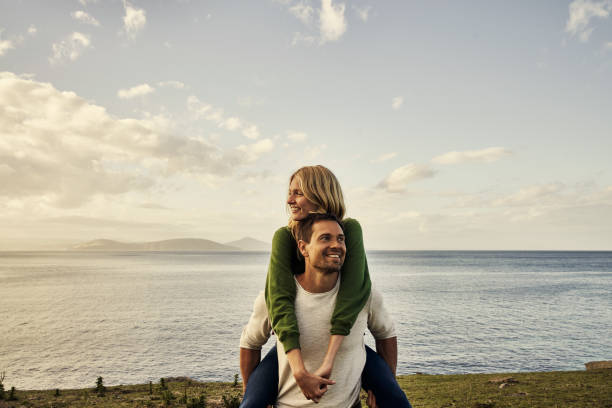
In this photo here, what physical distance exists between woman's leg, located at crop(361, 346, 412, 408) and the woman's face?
119 cm

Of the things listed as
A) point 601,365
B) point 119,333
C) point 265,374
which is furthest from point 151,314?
point 265,374

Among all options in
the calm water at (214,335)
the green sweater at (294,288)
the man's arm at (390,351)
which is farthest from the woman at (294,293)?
the calm water at (214,335)

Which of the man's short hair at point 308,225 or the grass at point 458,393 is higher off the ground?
the man's short hair at point 308,225

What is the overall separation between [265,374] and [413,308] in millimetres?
40769

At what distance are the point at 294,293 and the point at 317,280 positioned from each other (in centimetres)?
19

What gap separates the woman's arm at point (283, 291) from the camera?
2.61 meters

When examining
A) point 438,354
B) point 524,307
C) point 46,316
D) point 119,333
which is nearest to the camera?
point 438,354

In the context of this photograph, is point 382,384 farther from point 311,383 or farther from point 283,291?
point 283,291

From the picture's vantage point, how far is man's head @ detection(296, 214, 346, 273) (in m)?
2.66

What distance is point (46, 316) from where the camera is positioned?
38.8 meters

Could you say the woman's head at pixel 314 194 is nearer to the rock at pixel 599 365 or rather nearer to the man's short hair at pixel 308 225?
the man's short hair at pixel 308 225

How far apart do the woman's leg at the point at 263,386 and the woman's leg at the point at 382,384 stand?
26.1 inches

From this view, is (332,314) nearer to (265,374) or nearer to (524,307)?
(265,374)

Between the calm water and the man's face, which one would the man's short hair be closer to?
the man's face
